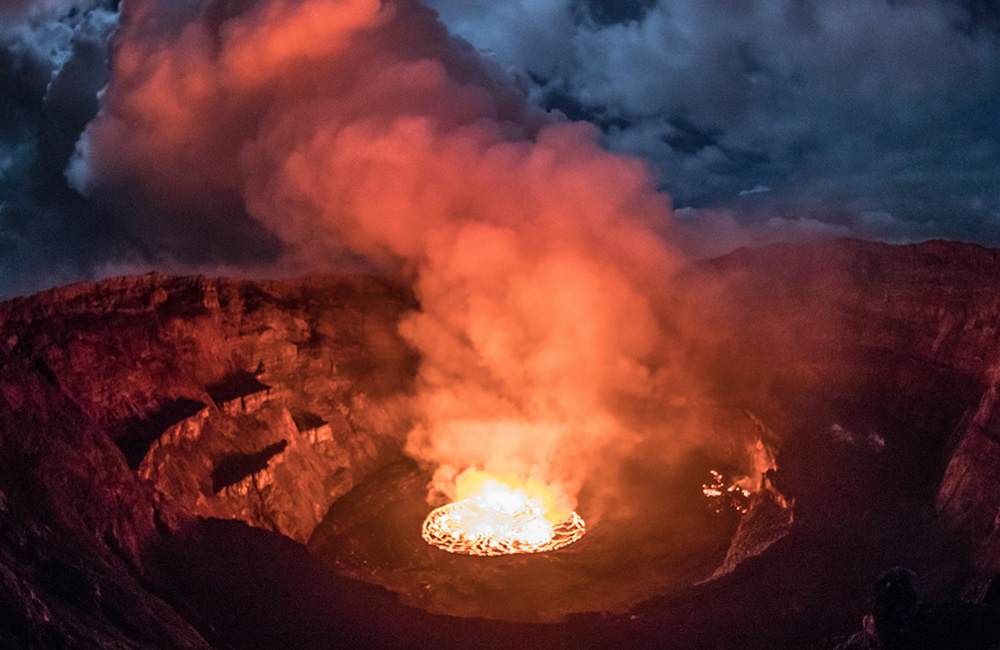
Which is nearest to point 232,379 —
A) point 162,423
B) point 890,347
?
point 162,423

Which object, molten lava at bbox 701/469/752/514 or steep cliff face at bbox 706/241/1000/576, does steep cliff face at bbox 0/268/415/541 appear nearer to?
molten lava at bbox 701/469/752/514

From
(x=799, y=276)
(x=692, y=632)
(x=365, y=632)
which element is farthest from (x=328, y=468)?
(x=799, y=276)

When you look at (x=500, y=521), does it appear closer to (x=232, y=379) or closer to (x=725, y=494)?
(x=725, y=494)

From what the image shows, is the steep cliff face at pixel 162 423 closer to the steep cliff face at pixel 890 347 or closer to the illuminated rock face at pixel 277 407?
the illuminated rock face at pixel 277 407

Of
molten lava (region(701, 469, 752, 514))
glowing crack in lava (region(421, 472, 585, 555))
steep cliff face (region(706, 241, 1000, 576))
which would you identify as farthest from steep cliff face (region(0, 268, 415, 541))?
steep cliff face (region(706, 241, 1000, 576))

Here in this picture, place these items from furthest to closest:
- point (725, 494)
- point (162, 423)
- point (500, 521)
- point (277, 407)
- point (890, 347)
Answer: point (277, 407)
point (890, 347)
point (500, 521)
point (725, 494)
point (162, 423)

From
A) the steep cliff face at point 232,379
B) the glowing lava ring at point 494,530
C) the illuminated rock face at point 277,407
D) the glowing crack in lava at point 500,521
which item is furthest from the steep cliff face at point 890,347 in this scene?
the steep cliff face at point 232,379

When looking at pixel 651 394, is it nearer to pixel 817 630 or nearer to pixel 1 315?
pixel 817 630
